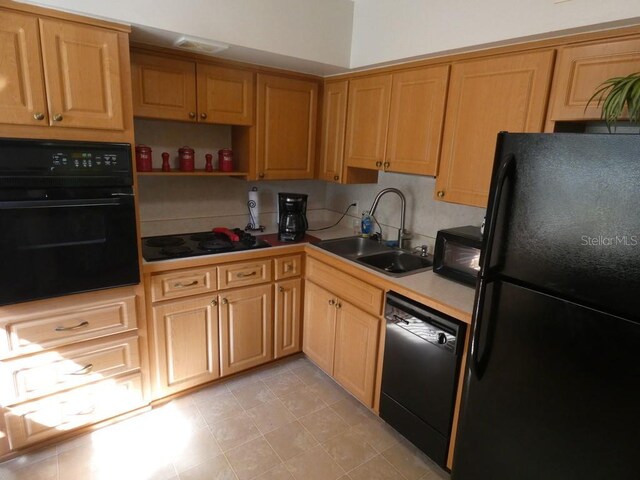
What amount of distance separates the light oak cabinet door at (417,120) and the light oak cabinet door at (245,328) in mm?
1214

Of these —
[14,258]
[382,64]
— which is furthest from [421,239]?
[14,258]

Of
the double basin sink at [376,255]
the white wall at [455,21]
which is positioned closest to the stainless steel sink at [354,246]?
the double basin sink at [376,255]

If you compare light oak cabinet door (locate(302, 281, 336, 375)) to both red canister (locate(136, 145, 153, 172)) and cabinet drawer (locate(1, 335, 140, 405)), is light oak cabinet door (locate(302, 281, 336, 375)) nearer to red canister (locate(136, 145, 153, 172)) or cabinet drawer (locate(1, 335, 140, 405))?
cabinet drawer (locate(1, 335, 140, 405))

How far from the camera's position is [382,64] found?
2305mm

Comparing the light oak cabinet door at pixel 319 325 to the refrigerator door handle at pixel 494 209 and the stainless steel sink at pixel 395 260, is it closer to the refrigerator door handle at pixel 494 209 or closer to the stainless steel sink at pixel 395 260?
the stainless steel sink at pixel 395 260

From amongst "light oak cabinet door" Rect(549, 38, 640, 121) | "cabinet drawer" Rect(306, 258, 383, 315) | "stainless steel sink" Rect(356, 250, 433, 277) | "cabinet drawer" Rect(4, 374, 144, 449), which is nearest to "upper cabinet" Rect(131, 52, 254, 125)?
"cabinet drawer" Rect(306, 258, 383, 315)

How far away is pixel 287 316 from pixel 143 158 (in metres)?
1.40

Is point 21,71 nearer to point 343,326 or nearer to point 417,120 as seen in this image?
point 417,120

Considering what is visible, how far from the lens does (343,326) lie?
2.41m

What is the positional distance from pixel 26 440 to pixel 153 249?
3.70ft

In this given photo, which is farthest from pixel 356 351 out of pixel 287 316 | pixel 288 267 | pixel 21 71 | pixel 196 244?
pixel 21 71

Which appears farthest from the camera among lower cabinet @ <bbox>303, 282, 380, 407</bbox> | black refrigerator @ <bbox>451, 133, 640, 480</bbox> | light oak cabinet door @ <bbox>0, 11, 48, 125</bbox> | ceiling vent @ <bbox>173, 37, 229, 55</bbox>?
lower cabinet @ <bbox>303, 282, 380, 407</bbox>

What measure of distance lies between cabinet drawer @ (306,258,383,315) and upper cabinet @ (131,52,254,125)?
1.07 m

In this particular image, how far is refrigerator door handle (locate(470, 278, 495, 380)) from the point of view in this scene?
1.35m
